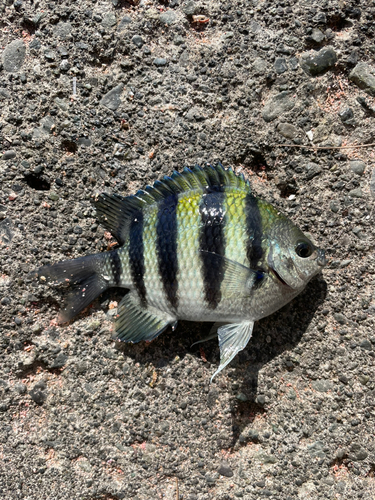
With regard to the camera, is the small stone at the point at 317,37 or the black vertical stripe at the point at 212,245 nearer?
the black vertical stripe at the point at 212,245

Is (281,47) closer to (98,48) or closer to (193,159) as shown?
(193,159)

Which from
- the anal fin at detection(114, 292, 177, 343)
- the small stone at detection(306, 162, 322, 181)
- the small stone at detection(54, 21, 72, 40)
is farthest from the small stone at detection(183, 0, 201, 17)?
the anal fin at detection(114, 292, 177, 343)

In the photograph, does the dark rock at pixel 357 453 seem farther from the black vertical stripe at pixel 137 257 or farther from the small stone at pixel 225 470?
the black vertical stripe at pixel 137 257

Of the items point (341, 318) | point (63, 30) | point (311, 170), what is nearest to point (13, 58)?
point (63, 30)

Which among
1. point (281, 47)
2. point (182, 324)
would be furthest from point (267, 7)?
point (182, 324)

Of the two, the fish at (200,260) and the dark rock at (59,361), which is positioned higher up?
the fish at (200,260)

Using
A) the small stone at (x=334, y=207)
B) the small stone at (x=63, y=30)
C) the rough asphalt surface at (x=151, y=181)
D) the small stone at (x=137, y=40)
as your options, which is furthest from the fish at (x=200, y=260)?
the small stone at (x=63, y=30)

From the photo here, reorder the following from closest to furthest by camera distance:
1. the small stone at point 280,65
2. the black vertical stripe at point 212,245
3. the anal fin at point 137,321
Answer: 1. the black vertical stripe at point 212,245
2. the anal fin at point 137,321
3. the small stone at point 280,65
